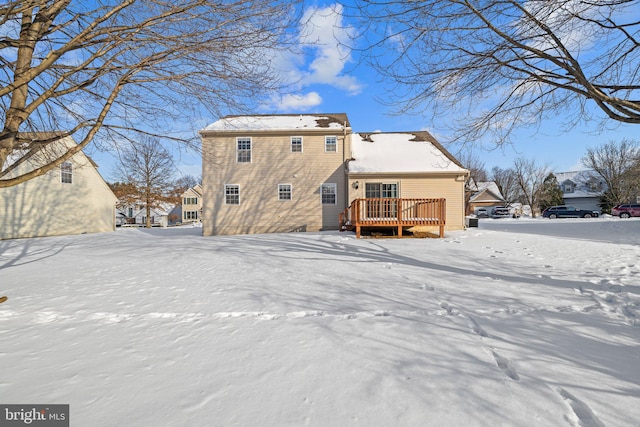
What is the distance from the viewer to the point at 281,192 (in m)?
15.8

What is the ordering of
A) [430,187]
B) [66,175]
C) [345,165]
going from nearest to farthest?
1. [430,187]
2. [345,165]
3. [66,175]

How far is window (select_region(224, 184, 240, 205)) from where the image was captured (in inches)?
622

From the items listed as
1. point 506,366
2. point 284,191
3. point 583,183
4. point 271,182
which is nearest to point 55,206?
point 271,182

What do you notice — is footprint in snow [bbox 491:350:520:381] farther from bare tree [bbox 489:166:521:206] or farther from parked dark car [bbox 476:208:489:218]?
bare tree [bbox 489:166:521:206]

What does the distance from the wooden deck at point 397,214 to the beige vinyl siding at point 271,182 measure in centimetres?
346

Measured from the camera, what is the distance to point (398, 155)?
15.9 metres

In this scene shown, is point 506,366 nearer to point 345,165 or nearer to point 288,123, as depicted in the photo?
point 345,165

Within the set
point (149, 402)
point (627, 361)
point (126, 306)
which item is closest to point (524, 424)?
point (627, 361)

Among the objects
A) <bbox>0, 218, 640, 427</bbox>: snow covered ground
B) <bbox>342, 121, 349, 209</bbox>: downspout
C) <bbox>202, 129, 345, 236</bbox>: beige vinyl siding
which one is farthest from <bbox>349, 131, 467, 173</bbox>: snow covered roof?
<bbox>0, 218, 640, 427</bbox>: snow covered ground

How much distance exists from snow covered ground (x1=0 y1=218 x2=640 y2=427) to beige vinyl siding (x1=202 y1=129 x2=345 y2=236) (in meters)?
9.77

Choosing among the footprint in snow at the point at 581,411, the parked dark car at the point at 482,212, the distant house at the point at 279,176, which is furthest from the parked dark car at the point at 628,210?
the footprint in snow at the point at 581,411

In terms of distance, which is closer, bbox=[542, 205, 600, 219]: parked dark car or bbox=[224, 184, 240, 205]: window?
bbox=[224, 184, 240, 205]: window

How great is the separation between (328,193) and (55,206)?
51.4 feet

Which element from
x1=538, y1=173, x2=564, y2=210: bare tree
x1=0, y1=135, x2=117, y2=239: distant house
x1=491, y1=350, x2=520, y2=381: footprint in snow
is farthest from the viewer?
Answer: x1=538, y1=173, x2=564, y2=210: bare tree
